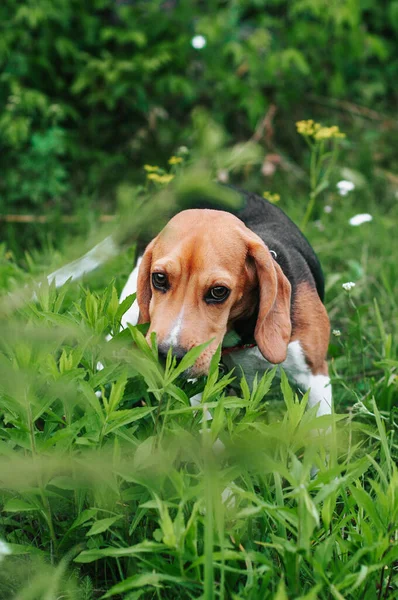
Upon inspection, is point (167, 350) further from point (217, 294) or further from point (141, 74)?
point (141, 74)

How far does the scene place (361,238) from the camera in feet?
17.1

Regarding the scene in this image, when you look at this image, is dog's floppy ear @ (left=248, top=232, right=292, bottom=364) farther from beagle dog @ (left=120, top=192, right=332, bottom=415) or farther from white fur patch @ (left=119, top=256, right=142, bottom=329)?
white fur patch @ (left=119, top=256, right=142, bottom=329)

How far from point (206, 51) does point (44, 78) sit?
140 centimetres

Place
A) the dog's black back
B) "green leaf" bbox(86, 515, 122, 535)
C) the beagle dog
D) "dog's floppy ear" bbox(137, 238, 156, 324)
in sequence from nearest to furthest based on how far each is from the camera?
"green leaf" bbox(86, 515, 122, 535), the beagle dog, "dog's floppy ear" bbox(137, 238, 156, 324), the dog's black back

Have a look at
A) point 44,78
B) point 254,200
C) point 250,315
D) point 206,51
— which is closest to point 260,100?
A: point 206,51

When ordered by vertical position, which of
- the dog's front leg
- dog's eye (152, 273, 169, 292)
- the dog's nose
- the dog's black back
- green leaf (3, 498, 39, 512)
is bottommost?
the dog's front leg

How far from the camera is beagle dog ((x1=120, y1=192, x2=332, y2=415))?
2.85 m

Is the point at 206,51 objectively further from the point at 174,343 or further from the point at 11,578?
the point at 11,578

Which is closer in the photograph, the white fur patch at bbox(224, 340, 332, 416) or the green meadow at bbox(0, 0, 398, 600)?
the green meadow at bbox(0, 0, 398, 600)

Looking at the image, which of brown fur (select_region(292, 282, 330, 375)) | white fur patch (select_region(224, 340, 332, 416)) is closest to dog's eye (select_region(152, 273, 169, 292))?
white fur patch (select_region(224, 340, 332, 416))

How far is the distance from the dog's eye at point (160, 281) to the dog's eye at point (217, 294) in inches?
7.0

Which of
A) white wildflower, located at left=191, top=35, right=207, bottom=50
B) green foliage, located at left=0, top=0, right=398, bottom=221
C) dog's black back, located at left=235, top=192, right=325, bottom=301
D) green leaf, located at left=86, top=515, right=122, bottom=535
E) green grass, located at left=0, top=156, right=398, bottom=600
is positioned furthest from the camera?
green foliage, located at left=0, top=0, right=398, bottom=221

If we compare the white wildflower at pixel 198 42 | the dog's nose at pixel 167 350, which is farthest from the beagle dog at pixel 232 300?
the white wildflower at pixel 198 42

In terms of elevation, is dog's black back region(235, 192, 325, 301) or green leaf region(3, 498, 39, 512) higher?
green leaf region(3, 498, 39, 512)
